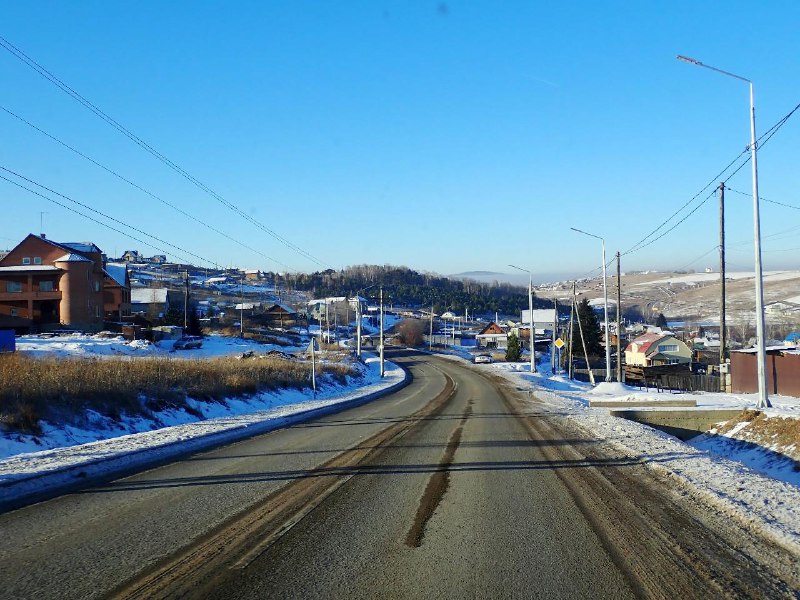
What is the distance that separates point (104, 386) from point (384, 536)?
577 inches

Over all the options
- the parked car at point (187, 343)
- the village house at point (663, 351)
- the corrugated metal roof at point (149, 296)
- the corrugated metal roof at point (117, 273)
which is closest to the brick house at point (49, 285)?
the parked car at point (187, 343)

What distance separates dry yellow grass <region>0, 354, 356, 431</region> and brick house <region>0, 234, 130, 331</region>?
44833 mm

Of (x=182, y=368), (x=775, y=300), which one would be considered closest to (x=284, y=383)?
(x=182, y=368)

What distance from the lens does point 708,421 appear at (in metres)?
23.6

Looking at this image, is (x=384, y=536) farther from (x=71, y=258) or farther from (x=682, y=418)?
(x=71, y=258)

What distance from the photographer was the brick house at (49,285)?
221ft

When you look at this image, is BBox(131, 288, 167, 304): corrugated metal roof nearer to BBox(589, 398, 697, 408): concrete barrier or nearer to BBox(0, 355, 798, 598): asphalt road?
BBox(589, 398, 697, 408): concrete barrier

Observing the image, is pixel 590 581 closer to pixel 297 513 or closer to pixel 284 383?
pixel 297 513

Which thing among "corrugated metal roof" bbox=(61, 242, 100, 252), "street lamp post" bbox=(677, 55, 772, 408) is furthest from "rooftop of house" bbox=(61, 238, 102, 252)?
"street lamp post" bbox=(677, 55, 772, 408)

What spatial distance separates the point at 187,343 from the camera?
6231cm

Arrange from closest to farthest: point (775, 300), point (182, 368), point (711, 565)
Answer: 1. point (711, 565)
2. point (182, 368)
3. point (775, 300)

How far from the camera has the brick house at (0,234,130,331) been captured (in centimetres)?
6744

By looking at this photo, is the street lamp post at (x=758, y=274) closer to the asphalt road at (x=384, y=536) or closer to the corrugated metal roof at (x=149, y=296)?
the asphalt road at (x=384, y=536)

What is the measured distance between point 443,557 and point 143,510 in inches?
157
